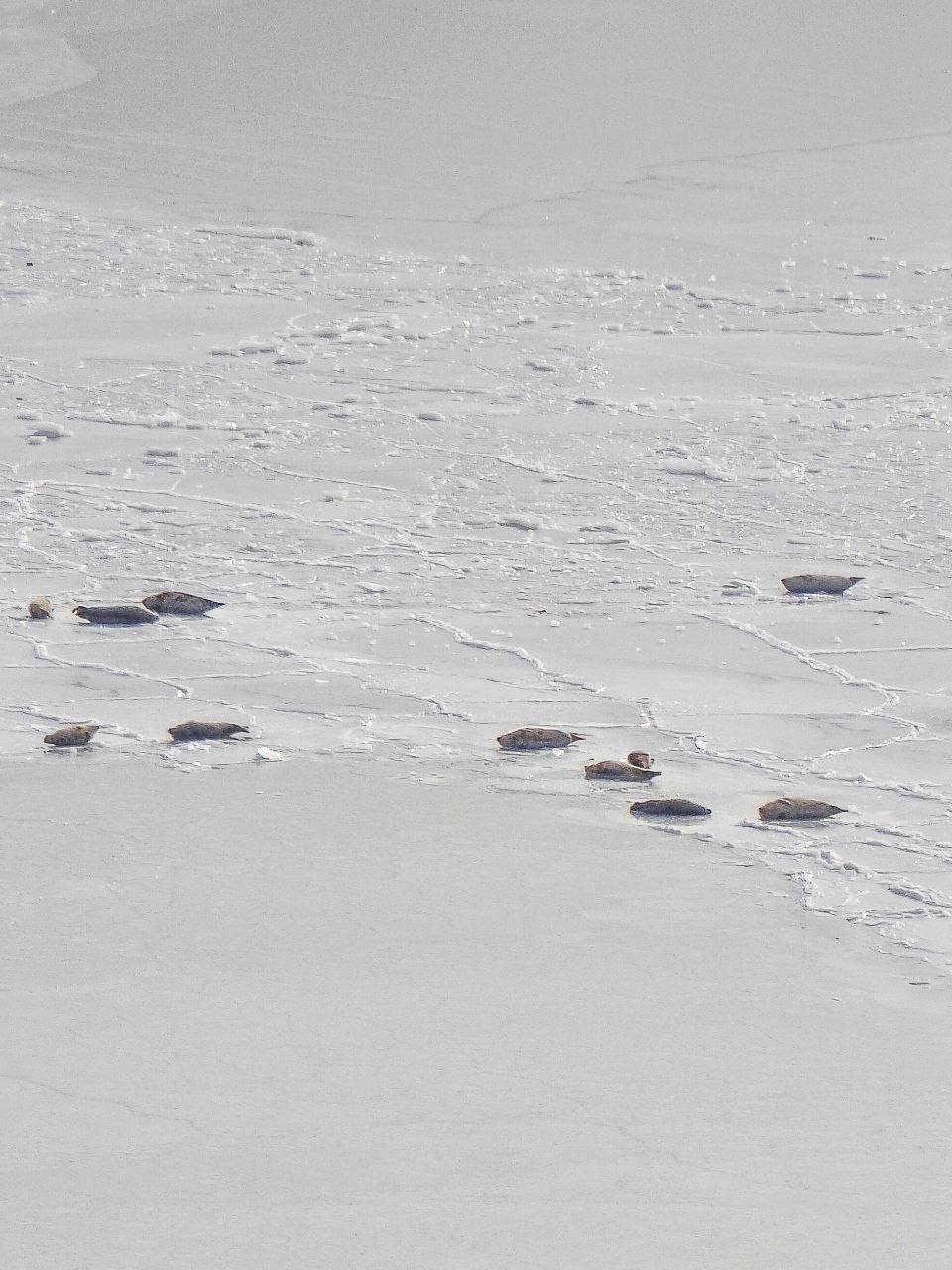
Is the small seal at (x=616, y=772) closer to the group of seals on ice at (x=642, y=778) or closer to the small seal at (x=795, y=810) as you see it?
the group of seals on ice at (x=642, y=778)

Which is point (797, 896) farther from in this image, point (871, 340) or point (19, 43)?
point (19, 43)

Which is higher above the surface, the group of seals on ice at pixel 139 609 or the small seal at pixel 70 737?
the group of seals on ice at pixel 139 609

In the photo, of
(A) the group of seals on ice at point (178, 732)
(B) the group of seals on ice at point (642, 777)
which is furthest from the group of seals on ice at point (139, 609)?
(B) the group of seals on ice at point (642, 777)

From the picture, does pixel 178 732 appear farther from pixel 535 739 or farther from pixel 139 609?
pixel 139 609

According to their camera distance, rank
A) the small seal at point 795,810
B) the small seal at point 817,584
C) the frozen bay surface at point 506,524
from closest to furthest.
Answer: the small seal at point 795,810 → the frozen bay surface at point 506,524 → the small seal at point 817,584

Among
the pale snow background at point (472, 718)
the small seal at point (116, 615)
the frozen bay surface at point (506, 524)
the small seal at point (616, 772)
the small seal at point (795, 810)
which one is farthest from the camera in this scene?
the small seal at point (116, 615)

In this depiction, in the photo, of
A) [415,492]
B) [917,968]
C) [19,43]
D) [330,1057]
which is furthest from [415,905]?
[19,43]
